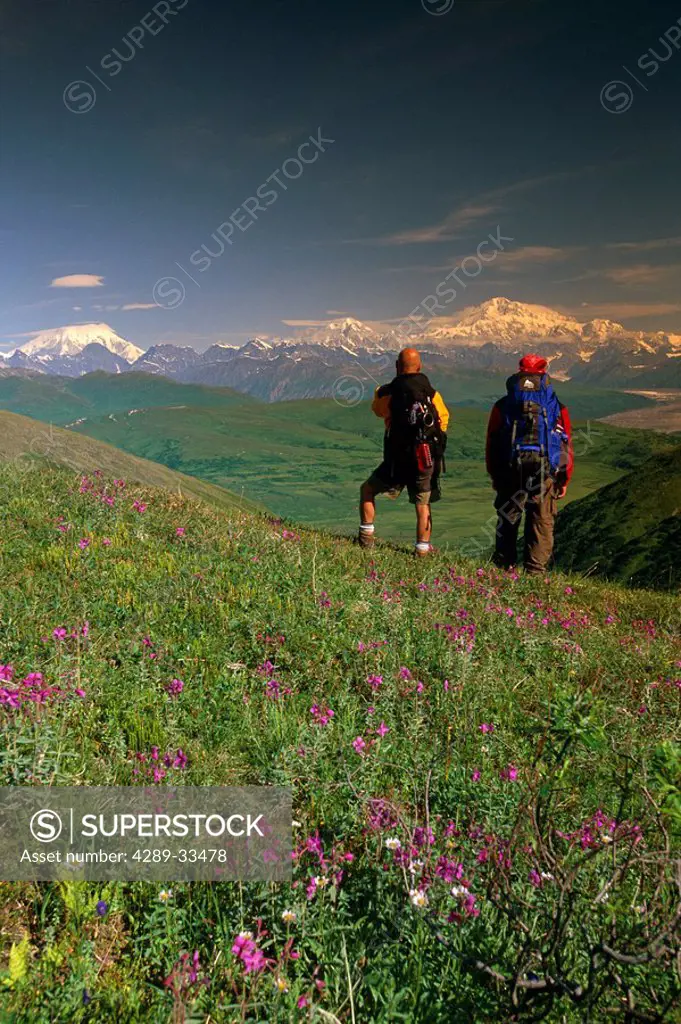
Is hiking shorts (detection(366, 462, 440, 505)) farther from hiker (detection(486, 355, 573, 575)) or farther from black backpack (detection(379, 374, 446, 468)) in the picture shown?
hiker (detection(486, 355, 573, 575))

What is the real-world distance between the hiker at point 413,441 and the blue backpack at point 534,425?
1.37 m

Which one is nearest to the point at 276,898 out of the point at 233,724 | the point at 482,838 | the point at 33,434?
the point at 482,838

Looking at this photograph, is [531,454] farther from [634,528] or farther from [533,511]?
[634,528]

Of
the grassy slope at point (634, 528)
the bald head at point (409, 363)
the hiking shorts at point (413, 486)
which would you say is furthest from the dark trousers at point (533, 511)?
the grassy slope at point (634, 528)

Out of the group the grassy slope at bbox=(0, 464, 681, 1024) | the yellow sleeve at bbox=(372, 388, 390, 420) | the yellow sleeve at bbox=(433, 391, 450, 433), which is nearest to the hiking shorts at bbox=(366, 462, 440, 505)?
the yellow sleeve at bbox=(433, 391, 450, 433)

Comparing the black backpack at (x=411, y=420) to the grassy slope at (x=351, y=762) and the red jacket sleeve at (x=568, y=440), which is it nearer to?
the red jacket sleeve at (x=568, y=440)

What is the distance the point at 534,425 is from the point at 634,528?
46.0ft

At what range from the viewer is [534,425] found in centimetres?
1123

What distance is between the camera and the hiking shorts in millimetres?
11227

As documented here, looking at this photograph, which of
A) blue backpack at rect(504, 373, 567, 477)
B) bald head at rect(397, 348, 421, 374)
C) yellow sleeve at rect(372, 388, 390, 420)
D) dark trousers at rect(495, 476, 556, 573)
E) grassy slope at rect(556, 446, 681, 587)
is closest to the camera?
bald head at rect(397, 348, 421, 374)

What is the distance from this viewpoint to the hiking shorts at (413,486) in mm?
11227

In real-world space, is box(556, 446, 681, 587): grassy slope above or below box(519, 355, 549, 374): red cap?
below

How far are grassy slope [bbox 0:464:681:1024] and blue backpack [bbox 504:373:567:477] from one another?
11.2 feet

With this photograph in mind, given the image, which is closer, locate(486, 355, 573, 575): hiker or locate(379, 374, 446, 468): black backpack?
locate(379, 374, 446, 468): black backpack
